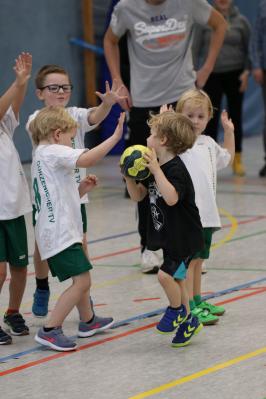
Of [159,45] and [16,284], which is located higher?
[159,45]

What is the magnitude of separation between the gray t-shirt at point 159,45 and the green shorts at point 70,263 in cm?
244

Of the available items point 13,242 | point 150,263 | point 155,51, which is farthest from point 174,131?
point 155,51

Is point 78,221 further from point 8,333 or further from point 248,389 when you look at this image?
point 248,389

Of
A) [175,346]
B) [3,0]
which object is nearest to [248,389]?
[175,346]

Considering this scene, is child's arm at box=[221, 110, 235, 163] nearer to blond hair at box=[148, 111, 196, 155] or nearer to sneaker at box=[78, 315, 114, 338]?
blond hair at box=[148, 111, 196, 155]

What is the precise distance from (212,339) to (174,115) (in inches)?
45.3

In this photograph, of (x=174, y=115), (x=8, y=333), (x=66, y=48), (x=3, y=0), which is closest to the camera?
(x=174, y=115)

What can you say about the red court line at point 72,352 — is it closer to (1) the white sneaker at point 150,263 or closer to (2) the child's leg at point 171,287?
(2) the child's leg at point 171,287

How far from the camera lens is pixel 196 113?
219 inches

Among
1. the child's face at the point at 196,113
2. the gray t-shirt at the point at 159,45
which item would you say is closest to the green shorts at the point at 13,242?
the child's face at the point at 196,113

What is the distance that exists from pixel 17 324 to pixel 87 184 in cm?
84

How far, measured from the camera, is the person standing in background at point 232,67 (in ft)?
36.9

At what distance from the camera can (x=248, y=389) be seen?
4.30 meters

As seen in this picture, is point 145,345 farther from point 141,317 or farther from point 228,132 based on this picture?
point 228,132
